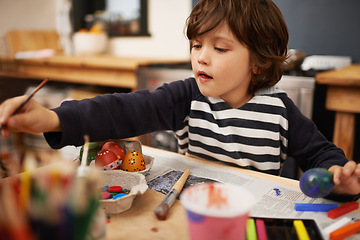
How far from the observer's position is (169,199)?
590 millimetres

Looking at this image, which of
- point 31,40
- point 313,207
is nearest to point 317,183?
point 313,207

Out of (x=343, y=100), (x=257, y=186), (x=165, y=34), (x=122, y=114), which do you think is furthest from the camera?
(x=165, y=34)

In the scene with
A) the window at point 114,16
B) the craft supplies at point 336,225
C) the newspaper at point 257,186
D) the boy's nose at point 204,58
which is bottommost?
the newspaper at point 257,186

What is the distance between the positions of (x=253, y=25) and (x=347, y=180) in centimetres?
47

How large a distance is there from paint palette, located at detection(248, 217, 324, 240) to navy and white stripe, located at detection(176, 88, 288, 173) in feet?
1.35

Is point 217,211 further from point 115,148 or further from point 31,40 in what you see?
point 31,40

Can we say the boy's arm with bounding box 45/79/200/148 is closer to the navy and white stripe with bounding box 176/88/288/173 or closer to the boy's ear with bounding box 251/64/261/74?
the navy and white stripe with bounding box 176/88/288/173

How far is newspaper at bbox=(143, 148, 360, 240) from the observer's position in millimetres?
583

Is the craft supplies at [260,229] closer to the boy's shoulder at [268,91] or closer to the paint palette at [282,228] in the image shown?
the paint palette at [282,228]

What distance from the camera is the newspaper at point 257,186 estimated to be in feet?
1.91

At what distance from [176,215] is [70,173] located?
26cm

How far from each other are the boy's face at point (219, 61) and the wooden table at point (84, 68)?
48.7 inches

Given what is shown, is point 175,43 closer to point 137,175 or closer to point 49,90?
point 49,90

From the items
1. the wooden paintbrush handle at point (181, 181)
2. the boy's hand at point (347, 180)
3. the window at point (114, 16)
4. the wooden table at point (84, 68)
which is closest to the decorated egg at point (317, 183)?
the boy's hand at point (347, 180)
